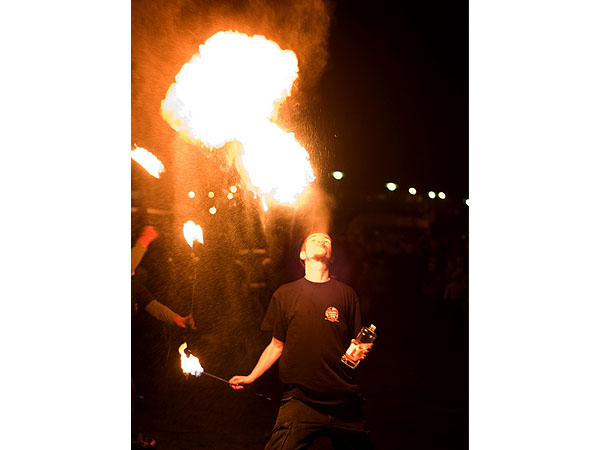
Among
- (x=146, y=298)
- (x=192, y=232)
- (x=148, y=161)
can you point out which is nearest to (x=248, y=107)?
(x=148, y=161)

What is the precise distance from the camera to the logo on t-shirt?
8.75ft

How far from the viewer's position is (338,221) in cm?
271

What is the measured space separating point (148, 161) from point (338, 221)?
0.86 meters

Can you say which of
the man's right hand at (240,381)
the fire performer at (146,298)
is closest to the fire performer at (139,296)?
the fire performer at (146,298)

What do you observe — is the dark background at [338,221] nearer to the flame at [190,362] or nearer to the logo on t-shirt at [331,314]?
the flame at [190,362]

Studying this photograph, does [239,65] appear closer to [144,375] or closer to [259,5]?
[259,5]

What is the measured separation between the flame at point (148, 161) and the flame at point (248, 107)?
0.54ft

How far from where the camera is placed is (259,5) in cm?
271

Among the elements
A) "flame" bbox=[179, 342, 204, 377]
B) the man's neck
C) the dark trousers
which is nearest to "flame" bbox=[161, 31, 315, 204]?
the man's neck

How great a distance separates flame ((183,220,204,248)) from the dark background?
0.09 feet

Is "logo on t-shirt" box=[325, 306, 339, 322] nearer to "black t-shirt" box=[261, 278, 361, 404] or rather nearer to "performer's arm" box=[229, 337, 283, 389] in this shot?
"black t-shirt" box=[261, 278, 361, 404]

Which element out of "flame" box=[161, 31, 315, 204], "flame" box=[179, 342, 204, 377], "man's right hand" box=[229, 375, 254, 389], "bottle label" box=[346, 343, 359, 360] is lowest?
"man's right hand" box=[229, 375, 254, 389]

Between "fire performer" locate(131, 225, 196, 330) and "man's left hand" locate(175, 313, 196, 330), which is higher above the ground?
"fire performer" locate(131, 225, 196, 330)
